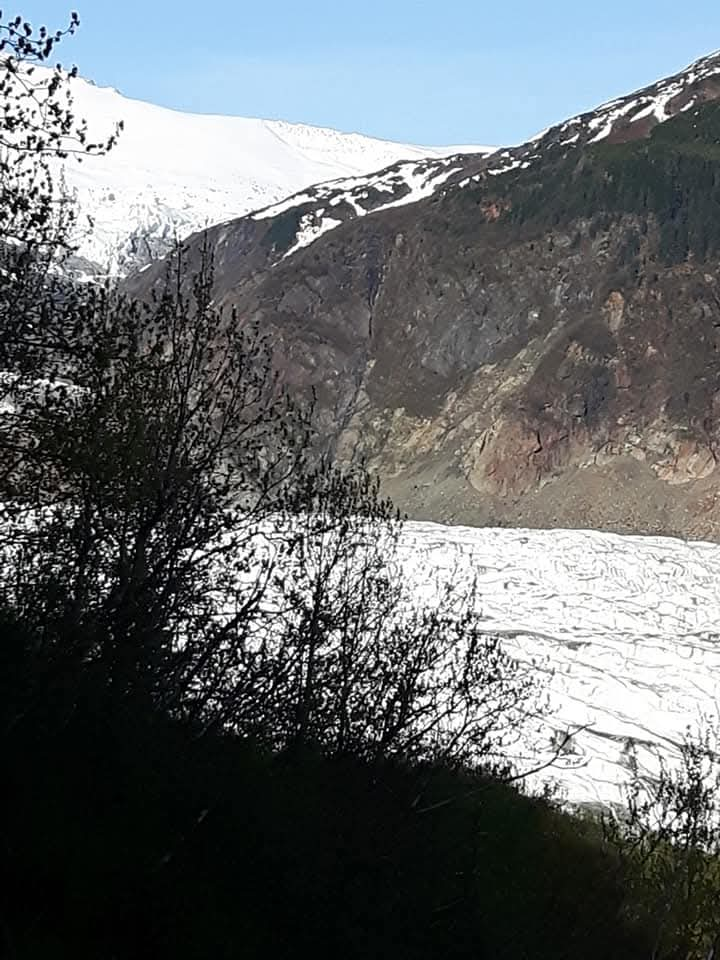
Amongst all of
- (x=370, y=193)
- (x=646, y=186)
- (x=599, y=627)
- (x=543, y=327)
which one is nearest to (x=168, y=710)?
(x=599, y=627)

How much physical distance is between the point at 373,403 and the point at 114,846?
8619cm

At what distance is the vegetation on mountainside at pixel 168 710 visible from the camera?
8.53 metres

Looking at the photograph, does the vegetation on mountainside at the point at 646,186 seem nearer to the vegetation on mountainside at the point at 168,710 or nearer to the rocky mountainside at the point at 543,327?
the rocky mountainside at the point at 543,327

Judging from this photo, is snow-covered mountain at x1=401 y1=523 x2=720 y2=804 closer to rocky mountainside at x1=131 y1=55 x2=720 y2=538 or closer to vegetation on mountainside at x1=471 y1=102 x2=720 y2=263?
rocky mountainside at x1=131 y1=55 x2=720 y2=538

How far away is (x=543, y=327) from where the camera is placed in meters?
92.8

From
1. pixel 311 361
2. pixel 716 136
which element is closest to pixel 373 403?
pixel 311 361

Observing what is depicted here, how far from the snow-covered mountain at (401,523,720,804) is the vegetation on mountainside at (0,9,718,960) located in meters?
12.9

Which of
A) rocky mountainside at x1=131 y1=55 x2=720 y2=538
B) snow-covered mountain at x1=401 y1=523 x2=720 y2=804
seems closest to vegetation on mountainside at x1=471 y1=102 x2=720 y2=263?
rocky mountainside at x1=131 y1=55 x2=720 y2=538

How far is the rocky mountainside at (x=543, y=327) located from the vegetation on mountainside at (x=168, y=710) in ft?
203

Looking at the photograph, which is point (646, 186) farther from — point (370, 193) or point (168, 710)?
point (168, 710)

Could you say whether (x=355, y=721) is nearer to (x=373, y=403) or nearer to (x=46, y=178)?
(x=46, y=178)

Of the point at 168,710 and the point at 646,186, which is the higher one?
the point at 646,186

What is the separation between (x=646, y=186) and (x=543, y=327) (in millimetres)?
13805

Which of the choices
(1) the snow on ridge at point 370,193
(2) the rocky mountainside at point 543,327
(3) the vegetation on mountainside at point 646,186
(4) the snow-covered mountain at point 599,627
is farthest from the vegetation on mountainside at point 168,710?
(1) the snow on ridge at point 370,193
